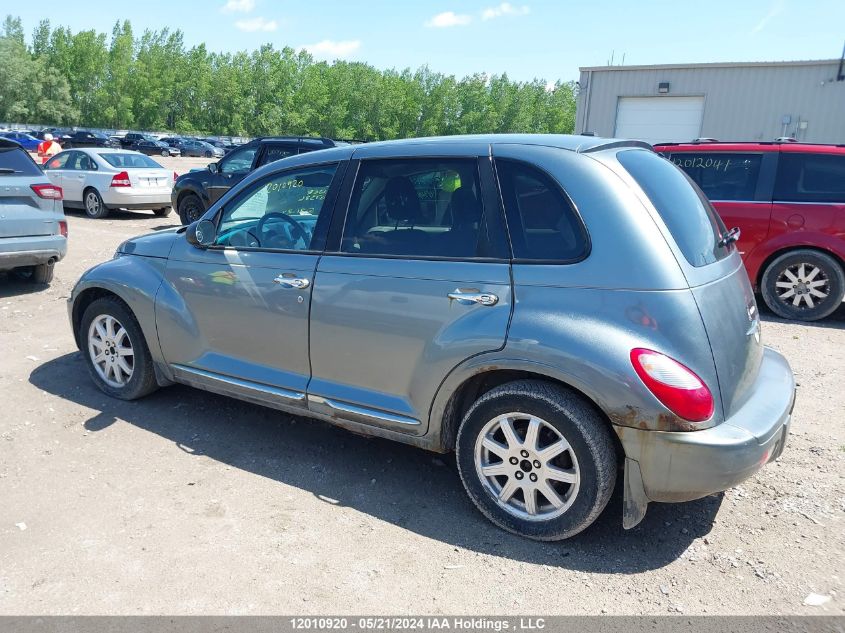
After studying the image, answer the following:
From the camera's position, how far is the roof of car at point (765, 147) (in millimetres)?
7449

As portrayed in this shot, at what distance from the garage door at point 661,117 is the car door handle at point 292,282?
66.9 feet

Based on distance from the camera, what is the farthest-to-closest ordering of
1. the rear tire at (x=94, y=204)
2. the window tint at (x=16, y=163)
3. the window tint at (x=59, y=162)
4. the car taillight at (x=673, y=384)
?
the window tint at (x=59, y=162) → the rear tire at (x=94, y=204) → the window tint at (x=16, y=163) → the car taillight at (x=673, y=384)

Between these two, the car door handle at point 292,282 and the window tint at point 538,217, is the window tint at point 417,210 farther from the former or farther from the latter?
the car door handle at point 292,282

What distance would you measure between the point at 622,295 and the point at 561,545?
123cm

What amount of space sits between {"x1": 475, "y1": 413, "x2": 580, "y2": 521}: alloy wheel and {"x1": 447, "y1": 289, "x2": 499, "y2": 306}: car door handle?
53cm

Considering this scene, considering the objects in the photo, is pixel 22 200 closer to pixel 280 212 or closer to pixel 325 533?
pixel 280 212

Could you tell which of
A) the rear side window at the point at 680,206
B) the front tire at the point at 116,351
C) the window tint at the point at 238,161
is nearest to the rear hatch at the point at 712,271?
the rear side window at the point at 680,206

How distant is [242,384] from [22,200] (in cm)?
486

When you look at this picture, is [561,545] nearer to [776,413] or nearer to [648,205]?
[776,413]

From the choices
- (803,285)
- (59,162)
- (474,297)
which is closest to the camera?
(474,297)

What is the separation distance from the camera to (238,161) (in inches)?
489

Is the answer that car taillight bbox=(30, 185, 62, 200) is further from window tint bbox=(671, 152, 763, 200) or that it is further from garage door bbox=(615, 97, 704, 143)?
garage door bbox=(615, 97, 704, 143)

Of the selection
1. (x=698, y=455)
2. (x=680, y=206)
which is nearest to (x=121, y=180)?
(x=680, y=206)

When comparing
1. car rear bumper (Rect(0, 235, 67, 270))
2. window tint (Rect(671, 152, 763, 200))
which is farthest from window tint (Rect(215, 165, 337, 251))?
window tint (Rect(671, 152, 763, 200))
